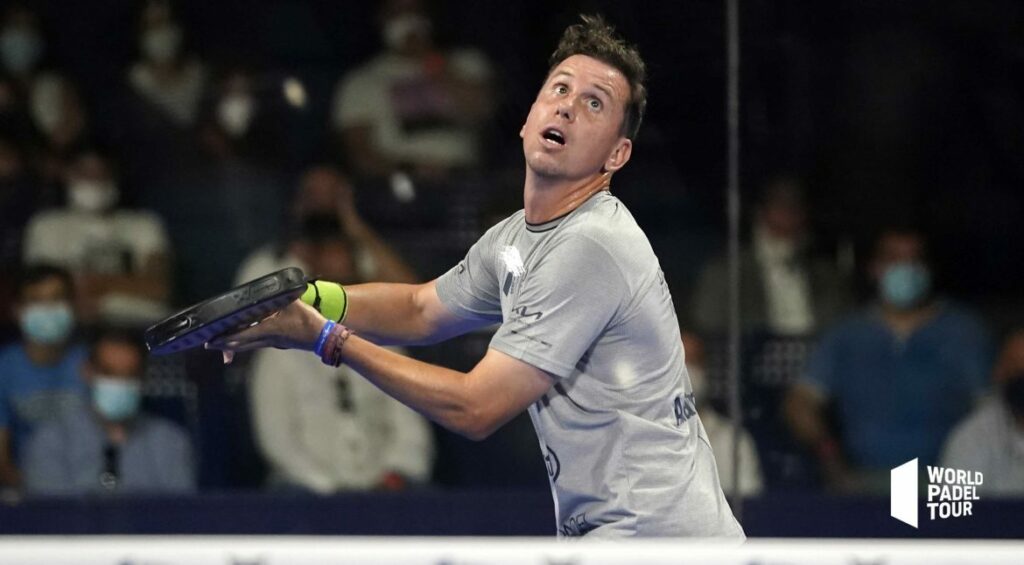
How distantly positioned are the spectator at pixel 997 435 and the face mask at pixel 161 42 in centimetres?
242

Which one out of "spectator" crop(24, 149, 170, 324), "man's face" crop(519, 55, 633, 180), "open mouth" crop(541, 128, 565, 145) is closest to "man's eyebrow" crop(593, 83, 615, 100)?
"man's face" crop(519, 55, 633, 180)

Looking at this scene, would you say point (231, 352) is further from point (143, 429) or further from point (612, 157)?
point (143, 429)

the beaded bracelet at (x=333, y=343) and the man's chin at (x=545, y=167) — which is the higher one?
the man's chin at (x=545, y=167)

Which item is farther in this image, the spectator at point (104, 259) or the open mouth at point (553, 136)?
the spectator at point (104, 259)

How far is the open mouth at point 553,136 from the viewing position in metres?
2.72

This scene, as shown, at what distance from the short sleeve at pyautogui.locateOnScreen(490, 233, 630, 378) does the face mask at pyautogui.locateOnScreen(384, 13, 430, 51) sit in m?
1.98

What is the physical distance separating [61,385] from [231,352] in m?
2.11

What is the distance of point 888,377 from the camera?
13.9 feet

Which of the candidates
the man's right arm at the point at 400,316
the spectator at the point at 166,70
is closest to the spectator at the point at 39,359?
the spectator at the point at 166,70

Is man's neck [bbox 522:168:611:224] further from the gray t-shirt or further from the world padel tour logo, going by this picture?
the world padel tour logo

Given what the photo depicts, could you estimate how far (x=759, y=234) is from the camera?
4250mm

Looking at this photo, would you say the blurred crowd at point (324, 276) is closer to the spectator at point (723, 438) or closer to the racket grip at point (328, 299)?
the spectator at point (723, 438)

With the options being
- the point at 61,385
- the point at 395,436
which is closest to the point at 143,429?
the point at 61,385

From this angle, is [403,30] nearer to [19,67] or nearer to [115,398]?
[19,67]
